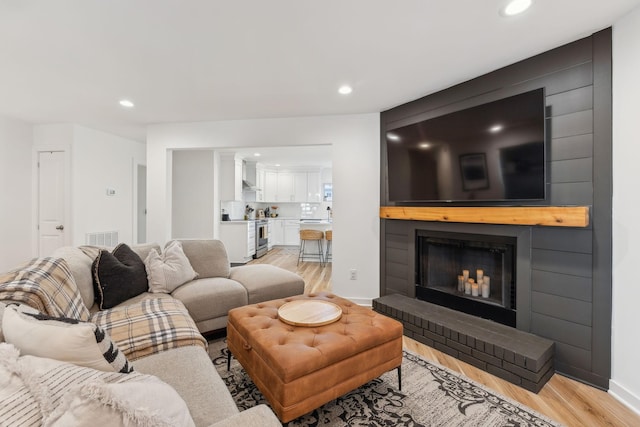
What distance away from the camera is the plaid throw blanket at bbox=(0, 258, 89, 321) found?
4.45 ft

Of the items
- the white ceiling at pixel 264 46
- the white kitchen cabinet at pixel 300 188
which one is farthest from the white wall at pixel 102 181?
the white kitchen cabinet at pixel 300 188

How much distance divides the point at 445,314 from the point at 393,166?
1.63 meters

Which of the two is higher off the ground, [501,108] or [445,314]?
[501,108]

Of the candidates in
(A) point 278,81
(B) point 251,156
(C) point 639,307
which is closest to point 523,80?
(C) point 639,307

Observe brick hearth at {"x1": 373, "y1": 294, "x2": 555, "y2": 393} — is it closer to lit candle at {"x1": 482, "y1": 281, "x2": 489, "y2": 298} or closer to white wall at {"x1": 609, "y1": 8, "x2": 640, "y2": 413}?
lit candle at {"x1": 482, "y1": 281, "x2": 489, "y2": 298}

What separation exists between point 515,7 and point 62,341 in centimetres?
264

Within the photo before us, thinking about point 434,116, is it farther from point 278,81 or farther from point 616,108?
point 278,81

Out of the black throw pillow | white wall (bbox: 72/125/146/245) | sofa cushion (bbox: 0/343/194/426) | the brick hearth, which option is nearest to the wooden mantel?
the brick hearth

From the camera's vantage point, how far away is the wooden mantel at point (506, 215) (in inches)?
75.6

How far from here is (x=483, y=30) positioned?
1897 millimetres

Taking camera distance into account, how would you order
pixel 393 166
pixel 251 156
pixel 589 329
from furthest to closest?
pixel 251 156 < pixel 393 166 < pixel 589 329

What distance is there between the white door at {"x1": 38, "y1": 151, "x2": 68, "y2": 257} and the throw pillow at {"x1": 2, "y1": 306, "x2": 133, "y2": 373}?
4271mm

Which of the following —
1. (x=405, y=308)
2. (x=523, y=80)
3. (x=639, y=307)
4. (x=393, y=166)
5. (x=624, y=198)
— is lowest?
(x=405, y=308)

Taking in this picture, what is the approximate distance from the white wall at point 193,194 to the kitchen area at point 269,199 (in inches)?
23.8
